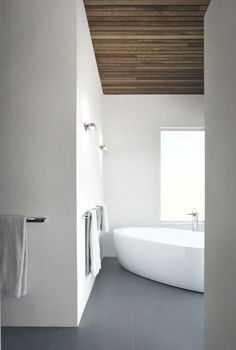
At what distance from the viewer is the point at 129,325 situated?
2.50 meters

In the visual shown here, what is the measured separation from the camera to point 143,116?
4.80 meters

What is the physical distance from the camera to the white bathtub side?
325 centimetres

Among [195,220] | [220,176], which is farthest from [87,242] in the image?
[195,220]

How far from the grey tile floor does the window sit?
1781mm

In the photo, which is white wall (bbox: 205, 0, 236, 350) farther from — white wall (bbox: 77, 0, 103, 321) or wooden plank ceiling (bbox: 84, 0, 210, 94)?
wooden plank ceiling (bbox: 84, 0, 210, 94)

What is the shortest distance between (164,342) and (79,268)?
915 millimetres

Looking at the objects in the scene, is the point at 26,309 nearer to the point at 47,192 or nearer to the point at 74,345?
the point at 74,345

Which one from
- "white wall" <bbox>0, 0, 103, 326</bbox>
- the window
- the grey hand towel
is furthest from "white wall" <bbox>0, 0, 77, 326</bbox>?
the window

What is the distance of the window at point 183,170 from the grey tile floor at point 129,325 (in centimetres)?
178

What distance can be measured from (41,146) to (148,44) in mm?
2032

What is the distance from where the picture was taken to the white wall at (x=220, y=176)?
1.27m

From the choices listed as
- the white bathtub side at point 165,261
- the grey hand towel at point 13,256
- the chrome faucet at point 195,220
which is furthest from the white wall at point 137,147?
the grey hand towel at point 13,256

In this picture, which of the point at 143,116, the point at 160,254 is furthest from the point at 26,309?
the point at 143,116

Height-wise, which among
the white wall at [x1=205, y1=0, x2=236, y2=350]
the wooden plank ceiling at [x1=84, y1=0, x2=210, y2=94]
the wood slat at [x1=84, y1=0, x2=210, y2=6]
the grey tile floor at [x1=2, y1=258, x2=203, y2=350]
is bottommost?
the grey tile floor at [x1=2, y1=258, x2=203, y2=350]
